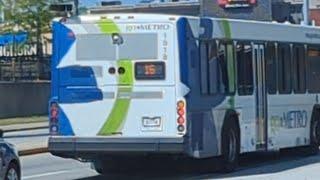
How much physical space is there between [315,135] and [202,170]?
454 cm

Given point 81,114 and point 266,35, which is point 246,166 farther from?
point 81,114

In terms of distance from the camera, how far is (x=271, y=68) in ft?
68.8

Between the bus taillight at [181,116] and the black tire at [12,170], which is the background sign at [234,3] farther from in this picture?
the black tire at [12,170]

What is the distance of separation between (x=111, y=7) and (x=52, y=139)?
313 feet

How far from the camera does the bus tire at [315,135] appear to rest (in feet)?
76.2

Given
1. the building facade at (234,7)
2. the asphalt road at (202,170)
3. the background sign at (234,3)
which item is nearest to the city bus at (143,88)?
the asphalt road at (202,170)

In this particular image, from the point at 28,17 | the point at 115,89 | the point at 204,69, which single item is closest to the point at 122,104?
the point at 115,89

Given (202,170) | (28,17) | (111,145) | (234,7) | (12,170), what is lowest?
(202,170)

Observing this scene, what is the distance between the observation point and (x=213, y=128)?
18.3m

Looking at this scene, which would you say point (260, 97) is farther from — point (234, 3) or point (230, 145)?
point (234, 3)

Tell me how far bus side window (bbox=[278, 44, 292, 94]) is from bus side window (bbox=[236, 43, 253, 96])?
147 cm

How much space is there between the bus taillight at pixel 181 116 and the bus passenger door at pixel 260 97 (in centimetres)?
353

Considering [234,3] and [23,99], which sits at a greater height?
[234,3]

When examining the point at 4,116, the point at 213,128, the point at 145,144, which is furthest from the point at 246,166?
the point at 4,116
